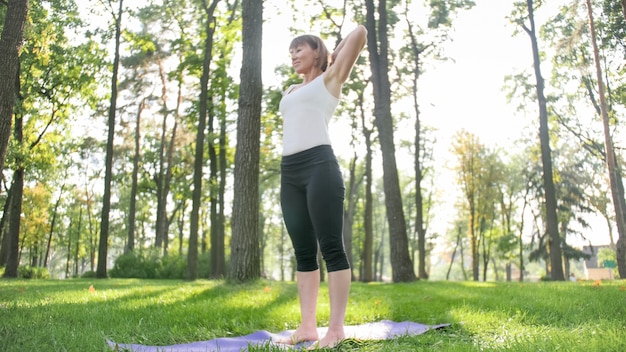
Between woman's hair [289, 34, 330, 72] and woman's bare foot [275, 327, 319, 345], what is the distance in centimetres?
189

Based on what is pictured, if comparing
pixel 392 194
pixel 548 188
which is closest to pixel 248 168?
pixel 392 194

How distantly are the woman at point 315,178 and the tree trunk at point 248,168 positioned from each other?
16.2 feet

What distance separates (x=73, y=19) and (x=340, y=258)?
17.3 metres

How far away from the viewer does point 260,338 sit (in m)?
3.31

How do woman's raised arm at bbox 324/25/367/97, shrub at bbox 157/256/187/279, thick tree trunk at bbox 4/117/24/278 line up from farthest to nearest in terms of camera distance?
1. shrub at bbox 157/256/187/279
2. thick tree trunk at bbox 4/117/24/278
3. woman's raised arm at bbox 324/25/367/97

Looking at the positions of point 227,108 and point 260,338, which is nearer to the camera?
point 260,338

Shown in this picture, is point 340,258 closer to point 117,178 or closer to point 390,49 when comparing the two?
point 390,49

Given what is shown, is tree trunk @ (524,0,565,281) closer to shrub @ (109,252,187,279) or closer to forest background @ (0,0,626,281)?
forest background @ (0,0,626,281)

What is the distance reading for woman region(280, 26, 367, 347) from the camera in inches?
123

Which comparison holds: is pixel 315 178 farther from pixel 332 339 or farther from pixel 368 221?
pixel 368 221

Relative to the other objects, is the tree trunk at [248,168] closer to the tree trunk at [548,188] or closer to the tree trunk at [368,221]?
the tree trunk at [548,188]

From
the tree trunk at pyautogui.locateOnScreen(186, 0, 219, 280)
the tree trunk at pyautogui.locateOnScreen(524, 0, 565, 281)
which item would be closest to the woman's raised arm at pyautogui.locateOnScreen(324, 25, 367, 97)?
the tree trunk at pyautogui.locateOnScreen(186, 0, 219, 280)

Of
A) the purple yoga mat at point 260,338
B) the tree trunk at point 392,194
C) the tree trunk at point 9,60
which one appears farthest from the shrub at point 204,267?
the purple yoga mat at point 260,338

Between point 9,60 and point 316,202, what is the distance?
13.1 feet
